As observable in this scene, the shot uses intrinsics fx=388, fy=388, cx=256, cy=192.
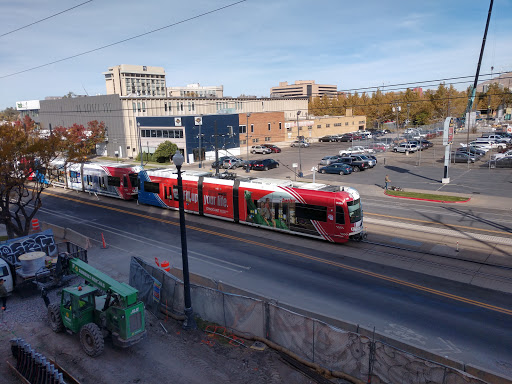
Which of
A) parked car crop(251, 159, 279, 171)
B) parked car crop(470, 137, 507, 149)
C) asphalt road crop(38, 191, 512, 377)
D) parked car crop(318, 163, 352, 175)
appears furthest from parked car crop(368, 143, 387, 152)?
asphalt road crop(38, 191, 512, 377)

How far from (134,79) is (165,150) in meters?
104

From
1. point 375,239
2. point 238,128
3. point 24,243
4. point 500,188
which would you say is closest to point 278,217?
point 375,239

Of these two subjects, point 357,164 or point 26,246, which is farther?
point 357,164

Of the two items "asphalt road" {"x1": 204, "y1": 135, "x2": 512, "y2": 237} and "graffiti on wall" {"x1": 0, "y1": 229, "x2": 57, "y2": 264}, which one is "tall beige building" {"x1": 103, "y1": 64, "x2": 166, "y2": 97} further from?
"graffiti on wall" {"x1": 0, "y1": 229, "x2": 57, "y2": 264}

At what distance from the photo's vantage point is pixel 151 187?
32.1m

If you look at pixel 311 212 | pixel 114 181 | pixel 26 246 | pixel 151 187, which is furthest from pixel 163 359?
pixel 114 181

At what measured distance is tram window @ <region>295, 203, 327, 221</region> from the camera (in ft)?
71.5

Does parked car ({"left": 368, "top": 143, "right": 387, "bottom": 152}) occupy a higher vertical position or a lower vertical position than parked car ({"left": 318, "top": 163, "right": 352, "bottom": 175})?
higher

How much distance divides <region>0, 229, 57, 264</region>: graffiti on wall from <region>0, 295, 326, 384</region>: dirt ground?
6.01 meters

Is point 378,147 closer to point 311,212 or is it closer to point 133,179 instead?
point 133,179

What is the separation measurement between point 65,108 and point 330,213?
250 ft

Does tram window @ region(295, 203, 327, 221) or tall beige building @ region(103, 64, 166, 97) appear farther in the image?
tall beige building @ region(103, 64, 166, 97)

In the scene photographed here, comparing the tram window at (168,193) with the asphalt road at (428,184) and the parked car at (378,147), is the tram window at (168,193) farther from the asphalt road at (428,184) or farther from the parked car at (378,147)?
the parked car at (378,147)

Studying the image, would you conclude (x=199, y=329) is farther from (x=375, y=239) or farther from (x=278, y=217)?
(x=375, y=239)
